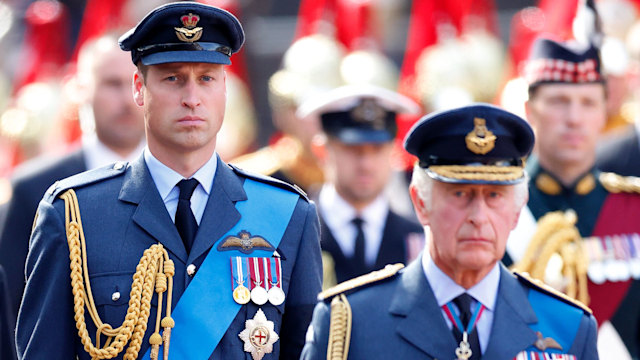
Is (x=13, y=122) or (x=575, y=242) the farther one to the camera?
(x=13, y=122)

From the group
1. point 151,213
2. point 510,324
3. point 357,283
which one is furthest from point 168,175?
point 510,324

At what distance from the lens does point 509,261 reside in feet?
21.7

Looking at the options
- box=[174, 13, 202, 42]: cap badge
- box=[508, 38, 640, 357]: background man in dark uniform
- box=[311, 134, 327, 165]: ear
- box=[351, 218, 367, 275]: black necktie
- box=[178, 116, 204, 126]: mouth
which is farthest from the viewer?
box=[311, 134, 327, 165]: ear

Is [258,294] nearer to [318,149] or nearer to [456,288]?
[456,288]

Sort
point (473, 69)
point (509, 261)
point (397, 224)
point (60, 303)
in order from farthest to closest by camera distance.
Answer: point (473, 69) < point (397, 224) < point (509, 261) < point (60, 303)

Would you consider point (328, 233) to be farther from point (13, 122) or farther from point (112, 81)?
point (13, 122)

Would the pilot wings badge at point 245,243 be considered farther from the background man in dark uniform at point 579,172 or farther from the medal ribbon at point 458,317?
the background man in dark uniform at point 579,172

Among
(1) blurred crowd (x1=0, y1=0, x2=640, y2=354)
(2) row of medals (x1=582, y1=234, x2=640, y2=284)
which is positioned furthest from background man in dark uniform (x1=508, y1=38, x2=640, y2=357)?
(1) blurred crowd (x1=0, y1=0, x2=640, y2=354)

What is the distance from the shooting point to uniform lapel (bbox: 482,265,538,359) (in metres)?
4.72

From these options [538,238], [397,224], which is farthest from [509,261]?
[397,224]

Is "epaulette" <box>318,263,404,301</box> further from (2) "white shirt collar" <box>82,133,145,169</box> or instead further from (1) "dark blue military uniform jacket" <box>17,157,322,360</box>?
(2) "white shirt collar" <box>82,133,145,169</box>

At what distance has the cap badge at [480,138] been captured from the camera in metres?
4.88

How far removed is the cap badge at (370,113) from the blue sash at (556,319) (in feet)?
10.9

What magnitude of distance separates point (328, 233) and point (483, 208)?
3.03m
